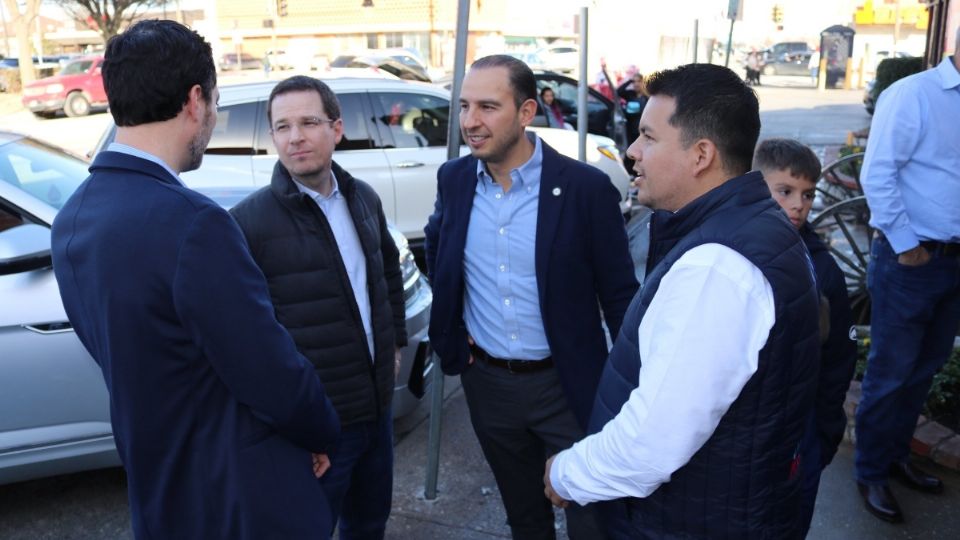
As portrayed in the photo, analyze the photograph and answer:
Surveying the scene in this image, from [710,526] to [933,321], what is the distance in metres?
2.12

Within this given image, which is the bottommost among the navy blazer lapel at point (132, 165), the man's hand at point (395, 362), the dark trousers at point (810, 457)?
the dark trousers at point (810, 457)

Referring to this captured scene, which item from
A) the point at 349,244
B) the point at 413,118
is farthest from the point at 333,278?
the point at 413,118

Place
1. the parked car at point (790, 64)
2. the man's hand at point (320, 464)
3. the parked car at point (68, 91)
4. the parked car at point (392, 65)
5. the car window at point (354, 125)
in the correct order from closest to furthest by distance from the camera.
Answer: the man's hand at point (320, 464)
the car window at point (354, 125)
the parked car at point (392, 65)
the parked car at point (68, 91)
the parked car at point (790, 64)

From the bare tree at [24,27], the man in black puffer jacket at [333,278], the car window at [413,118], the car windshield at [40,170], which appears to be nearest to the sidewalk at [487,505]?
the man in black puffer jacket at [333,278]

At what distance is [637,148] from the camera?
1.76 meters

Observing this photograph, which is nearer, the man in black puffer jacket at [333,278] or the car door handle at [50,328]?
the man in black puffer jacket at [333,278]

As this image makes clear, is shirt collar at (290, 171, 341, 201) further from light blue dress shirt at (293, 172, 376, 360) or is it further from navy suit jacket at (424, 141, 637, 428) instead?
navy suit jacket at (424, 141, 637, 428)

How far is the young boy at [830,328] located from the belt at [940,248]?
35.8 inches

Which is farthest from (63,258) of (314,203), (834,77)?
(834,77)

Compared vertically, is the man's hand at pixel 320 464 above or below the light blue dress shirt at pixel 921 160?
below

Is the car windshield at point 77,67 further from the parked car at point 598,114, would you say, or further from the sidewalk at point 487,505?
the sidewalk at point 487,505

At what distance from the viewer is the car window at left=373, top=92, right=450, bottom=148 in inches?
271

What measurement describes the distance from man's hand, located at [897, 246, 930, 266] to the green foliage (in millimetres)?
12890

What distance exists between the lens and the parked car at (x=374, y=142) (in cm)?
636
